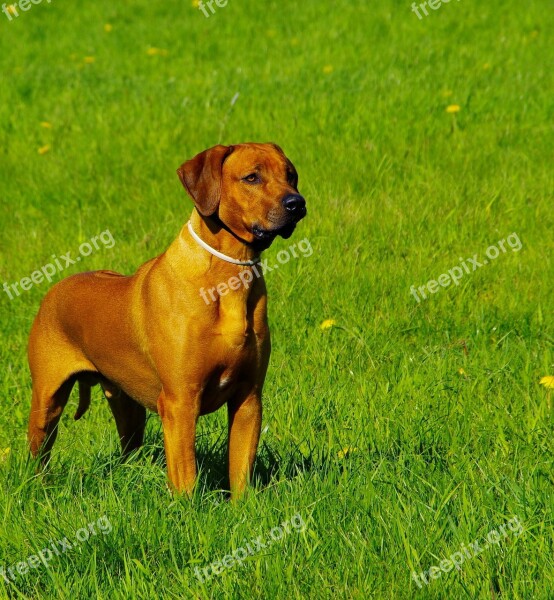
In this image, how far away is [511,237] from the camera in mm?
6902

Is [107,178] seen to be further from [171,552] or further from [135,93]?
[171,552]

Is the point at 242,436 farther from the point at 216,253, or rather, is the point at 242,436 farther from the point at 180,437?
the point at 216,253

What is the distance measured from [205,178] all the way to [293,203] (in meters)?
0.39

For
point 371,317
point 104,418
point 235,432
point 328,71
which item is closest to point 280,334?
point 371,317

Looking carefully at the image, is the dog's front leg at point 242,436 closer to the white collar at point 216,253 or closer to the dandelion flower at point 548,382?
the white collar at point 216,253

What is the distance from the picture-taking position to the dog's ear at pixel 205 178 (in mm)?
3938

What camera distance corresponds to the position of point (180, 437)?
13.3 ft

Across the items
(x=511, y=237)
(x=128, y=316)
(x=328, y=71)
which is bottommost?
(x=511, y=237)

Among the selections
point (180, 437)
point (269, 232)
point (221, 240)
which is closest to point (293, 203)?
point (269, 232)

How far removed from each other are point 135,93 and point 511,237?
14.6ft

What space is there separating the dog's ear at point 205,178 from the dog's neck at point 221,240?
0.09 meters

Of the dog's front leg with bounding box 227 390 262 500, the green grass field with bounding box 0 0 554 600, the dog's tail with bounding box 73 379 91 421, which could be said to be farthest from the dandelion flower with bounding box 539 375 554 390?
the dog's tail with bounding box 73 379 91 421

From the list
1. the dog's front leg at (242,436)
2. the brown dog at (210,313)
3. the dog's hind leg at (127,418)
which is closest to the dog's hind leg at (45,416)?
the dog's hind leg at (127,418)

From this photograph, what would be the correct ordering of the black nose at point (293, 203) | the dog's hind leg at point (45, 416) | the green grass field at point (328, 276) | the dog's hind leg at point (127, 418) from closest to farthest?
the green grass field at point (328, 276) < the black nose at point (293, 203) < the dog's hind leg at point (45, 416) < the dog's hind leg at point (127, 418)
